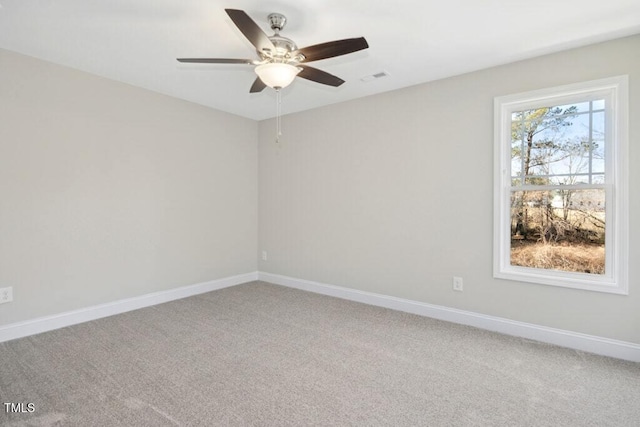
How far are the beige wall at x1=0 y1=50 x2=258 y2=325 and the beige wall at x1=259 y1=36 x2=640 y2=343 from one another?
956 mm

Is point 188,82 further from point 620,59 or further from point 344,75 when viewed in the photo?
point 620,59

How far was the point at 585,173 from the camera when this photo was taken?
2711 mm

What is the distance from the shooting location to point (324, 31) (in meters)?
2.42

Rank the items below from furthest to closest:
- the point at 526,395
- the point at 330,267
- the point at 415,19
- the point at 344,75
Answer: the point at 330,267
the point at 344,75
the point at 415,19
the point at 526,395

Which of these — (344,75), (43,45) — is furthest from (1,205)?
(344,75)

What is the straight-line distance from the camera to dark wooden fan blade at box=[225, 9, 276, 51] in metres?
1.67

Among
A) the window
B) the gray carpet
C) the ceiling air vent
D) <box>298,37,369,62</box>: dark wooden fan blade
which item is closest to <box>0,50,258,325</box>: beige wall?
the gray carpet

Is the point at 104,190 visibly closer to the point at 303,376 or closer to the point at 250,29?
the point at 250,29

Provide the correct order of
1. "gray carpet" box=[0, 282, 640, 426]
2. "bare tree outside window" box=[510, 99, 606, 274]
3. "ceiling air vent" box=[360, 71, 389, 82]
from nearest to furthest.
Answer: "gray carpet" box=[0, 282, 640, 426] < "bare tree outside window" box=[510, 99, 606, 274] < "ceiling air vent" box=[360, 71, 389, 82]

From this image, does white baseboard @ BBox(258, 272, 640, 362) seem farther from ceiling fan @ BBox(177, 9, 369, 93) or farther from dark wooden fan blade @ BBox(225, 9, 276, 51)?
dark wooden fan blade @ BBox(225, 9, 276, 51)

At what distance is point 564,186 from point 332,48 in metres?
2.31

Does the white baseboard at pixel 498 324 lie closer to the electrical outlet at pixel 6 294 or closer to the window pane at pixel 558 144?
the window pane at pixel 558 144

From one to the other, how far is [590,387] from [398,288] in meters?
1.80

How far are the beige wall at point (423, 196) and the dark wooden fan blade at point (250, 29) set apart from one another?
2020mm
